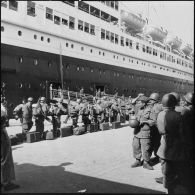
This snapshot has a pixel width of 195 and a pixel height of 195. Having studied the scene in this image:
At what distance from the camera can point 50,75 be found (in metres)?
20.0

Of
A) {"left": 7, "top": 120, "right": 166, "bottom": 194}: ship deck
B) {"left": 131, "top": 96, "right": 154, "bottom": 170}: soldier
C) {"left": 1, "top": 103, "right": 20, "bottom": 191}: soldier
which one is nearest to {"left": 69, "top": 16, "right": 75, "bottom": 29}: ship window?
{"left": 7, "top": 120, "right": 166, "bottom": 194}: ship deck

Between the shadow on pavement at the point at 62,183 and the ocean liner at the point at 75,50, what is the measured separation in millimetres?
11445

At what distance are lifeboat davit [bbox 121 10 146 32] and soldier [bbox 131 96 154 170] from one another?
26457 millimetres

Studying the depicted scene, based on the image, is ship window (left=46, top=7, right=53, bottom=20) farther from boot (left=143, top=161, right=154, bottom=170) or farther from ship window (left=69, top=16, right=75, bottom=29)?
boot (left=143, top=161, right=154, bottom=170)

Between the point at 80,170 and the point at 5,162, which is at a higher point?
the point at 5,162

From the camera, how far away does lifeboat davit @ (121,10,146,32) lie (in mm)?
31603

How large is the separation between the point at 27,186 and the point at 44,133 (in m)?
5.53

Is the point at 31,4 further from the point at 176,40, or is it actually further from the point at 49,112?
the point at 176,40

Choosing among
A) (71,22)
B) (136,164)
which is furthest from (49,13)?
(136,164)

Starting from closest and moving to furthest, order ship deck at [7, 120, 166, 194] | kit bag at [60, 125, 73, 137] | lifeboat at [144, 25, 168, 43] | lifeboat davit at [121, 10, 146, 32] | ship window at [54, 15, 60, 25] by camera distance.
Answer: ship deck at [7, 120, 166, 194] < kit bag at [60, 125, 73, 137] < ship window at [54, 15, 60, 25] < lifeboat davit at [121, 10, 146, 32] < lifeboat at [144, 25, 168, 43]

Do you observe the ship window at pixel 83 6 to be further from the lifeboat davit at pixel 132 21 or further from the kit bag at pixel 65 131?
the kit bag at pixel 65 131

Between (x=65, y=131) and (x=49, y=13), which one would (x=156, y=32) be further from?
(x=65, y=131)

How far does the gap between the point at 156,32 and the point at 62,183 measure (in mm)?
38411

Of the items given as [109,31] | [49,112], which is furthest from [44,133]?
[109,31]
